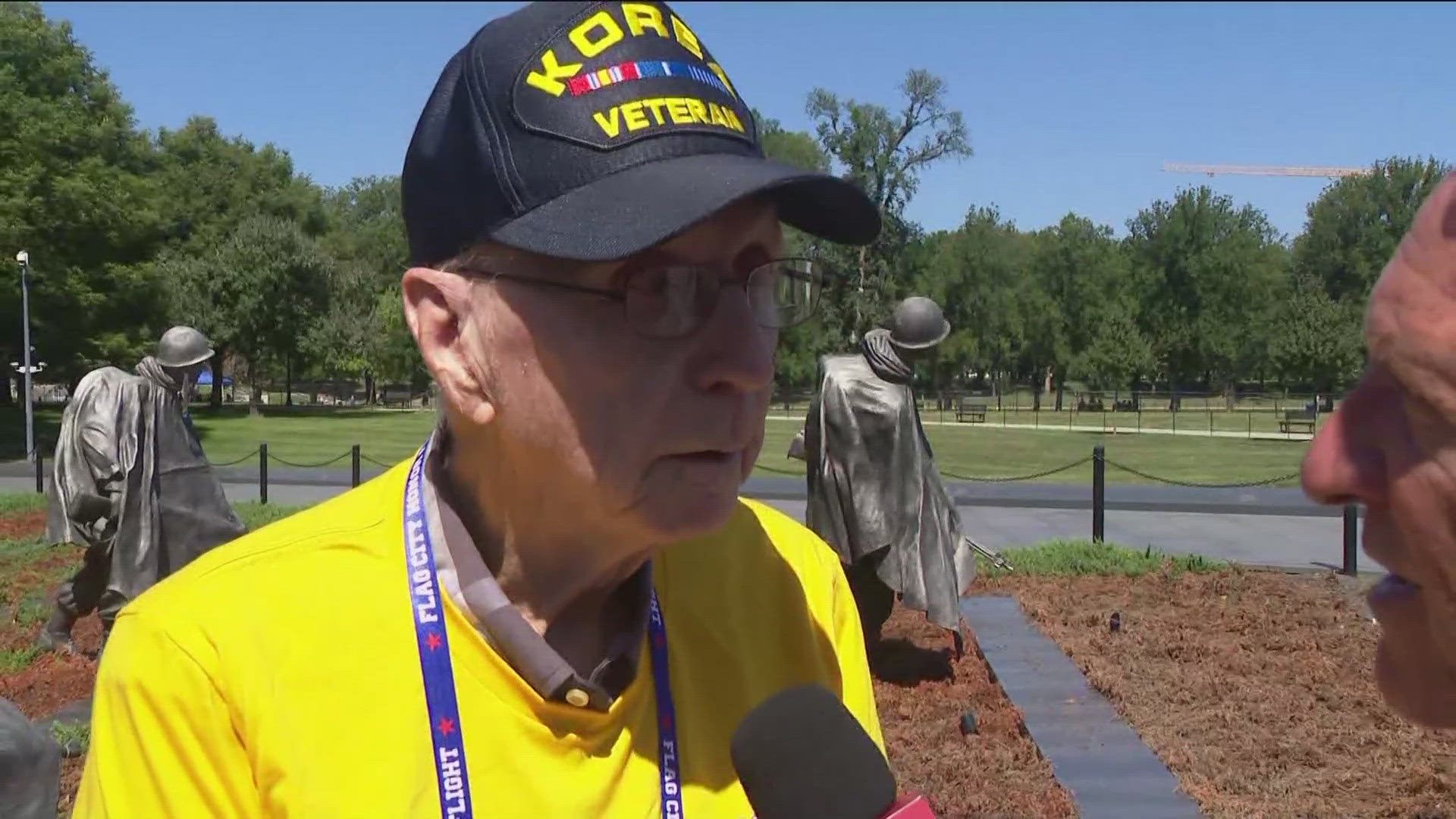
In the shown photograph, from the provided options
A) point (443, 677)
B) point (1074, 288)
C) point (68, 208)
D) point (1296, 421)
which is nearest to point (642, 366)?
point (443, 677)

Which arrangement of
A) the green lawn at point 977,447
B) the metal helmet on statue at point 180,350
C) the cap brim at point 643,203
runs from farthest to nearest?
the green lawn at point 977,447
the metal helmet on statue at point 180,350
the cap brim at point 643,203

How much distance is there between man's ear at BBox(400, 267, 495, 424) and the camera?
5.12 feet

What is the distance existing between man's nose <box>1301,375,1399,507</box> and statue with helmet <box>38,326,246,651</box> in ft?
26.0

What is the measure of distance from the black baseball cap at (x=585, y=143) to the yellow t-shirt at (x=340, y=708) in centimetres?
48

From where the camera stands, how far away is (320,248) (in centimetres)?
5069

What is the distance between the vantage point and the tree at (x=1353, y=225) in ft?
161

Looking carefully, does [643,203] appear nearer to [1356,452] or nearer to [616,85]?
[616,85]

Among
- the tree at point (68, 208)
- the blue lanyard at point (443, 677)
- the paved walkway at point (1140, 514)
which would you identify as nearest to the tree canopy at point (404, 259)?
the tree at point (68, 208)

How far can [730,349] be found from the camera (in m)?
1.49

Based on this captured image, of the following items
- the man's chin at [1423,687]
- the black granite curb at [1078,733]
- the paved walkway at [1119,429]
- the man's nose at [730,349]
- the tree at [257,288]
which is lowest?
the paved walkway at [1119,429]

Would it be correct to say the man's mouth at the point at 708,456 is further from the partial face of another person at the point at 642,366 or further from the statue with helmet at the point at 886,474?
the statue with helmet at the point at 886,474

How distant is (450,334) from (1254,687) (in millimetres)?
7349

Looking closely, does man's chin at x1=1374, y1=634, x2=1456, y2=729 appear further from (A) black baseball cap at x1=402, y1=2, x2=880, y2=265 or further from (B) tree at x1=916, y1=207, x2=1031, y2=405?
(B) tree at x1=916, y1=207, x2=1031, y2=405

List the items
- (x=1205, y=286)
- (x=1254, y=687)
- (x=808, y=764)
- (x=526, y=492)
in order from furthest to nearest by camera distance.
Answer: (x=1205, y=286) < (x=1254, y=687) < (x=526, y=492) < (x=808, y=764)
